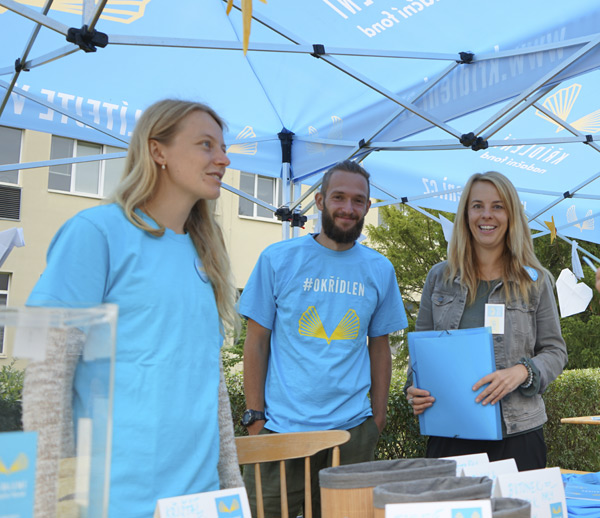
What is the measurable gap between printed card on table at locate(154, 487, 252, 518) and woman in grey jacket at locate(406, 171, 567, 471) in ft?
3.78

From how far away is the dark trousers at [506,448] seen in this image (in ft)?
7.20

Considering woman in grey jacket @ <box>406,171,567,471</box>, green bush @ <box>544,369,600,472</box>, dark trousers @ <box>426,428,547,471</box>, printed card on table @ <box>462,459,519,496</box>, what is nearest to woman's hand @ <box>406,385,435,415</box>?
woman in grey jacket @ <box>406,171,567,471</box>

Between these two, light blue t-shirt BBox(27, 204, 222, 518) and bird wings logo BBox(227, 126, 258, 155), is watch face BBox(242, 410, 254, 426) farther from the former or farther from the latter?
bird wings logo BBox(227, 126, 258, 155)

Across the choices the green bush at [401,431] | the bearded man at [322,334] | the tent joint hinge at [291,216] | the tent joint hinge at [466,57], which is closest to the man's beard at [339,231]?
the bearded man at [322,334]

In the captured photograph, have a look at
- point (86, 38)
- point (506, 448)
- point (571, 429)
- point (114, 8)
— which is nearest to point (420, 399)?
point (506, 448)

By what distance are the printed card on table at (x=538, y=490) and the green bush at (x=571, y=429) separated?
472cm

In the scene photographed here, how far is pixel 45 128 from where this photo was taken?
4422mm

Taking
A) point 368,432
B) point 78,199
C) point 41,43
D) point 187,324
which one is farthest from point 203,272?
point 78,199

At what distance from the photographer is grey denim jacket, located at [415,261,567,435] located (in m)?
2.21

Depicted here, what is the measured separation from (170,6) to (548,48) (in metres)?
2.18

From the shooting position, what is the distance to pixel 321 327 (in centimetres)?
233

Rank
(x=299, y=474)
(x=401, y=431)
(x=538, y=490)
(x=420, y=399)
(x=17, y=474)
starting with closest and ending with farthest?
(x=17, y=474) < (x=538, y=490) < (x=420, y=399) < (x=299, y=474) < (x=401, y=431)

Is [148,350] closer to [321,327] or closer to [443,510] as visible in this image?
[443,510]

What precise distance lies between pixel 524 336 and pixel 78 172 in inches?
536
